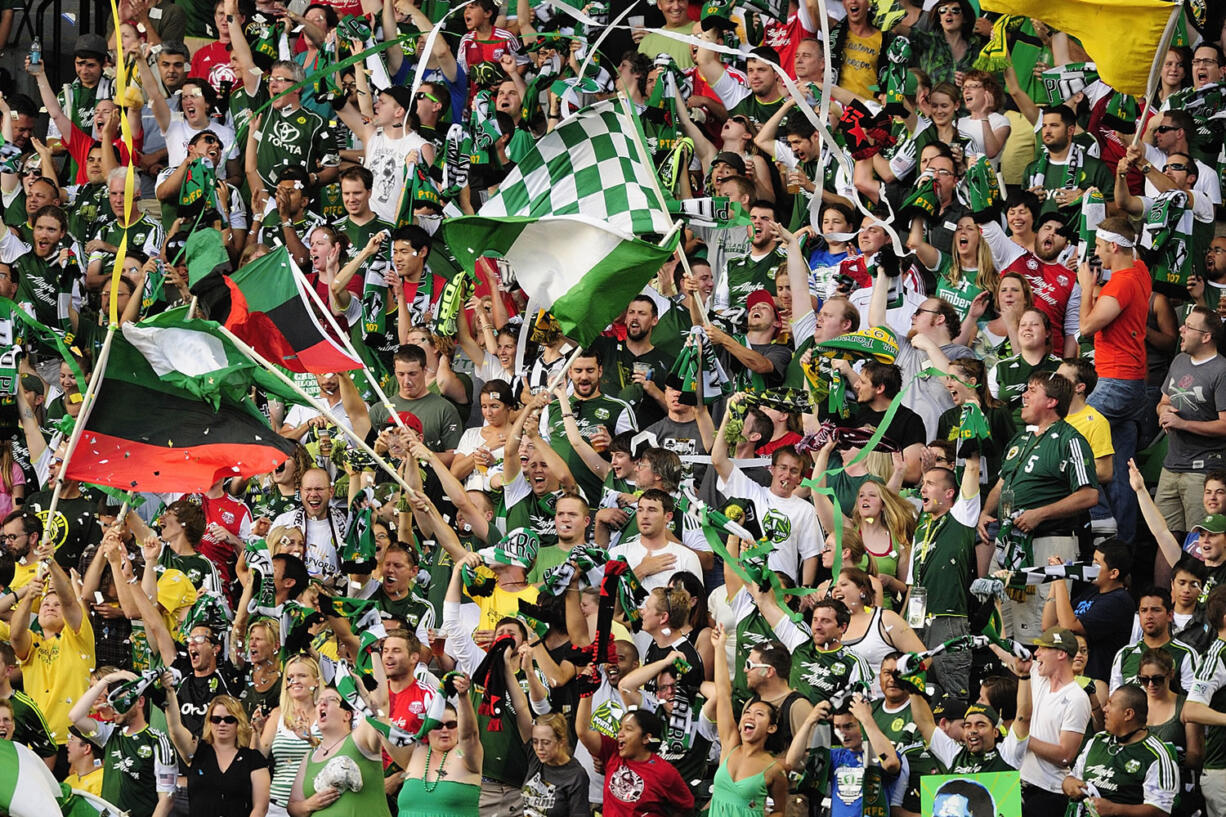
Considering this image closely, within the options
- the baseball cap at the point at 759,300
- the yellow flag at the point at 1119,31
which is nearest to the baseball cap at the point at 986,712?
the baseball cap at the point at 759,300

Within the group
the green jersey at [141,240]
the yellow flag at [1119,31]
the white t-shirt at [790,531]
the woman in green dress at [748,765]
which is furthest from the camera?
the green jersey at [141,240]

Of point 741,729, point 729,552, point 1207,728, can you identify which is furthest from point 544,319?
point 1207,728

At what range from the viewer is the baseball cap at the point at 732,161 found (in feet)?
52.3

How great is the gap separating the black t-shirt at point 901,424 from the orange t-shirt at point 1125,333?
3.41 feet

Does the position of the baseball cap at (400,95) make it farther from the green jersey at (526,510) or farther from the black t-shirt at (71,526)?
the green jersey at (526,510)

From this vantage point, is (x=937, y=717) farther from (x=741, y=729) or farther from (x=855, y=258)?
(x=855, y=258)

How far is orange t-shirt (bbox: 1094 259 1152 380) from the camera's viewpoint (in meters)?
14.1

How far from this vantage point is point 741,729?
12.3 meters

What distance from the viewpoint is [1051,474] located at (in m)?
13.1

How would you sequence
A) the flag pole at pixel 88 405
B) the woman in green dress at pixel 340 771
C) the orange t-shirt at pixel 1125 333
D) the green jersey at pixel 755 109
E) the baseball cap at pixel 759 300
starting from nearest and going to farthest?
the flag pole at pixel 88 405 < the woman in green dress at pixel 340 771 < the orange t-shirt at pixel 1125 333 < the baseball cap at pixel 759 300 < the green jersey at pixel 755 109

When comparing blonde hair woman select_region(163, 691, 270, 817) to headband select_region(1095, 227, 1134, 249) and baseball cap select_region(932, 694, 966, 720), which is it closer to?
baseball cap select_region(932, 694, 966, 720)

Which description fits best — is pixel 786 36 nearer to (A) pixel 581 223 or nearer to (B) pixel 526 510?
(A) pixel 581 223

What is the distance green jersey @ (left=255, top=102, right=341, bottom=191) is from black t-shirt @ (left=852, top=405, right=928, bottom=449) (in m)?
5.09

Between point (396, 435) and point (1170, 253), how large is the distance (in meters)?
4.47
